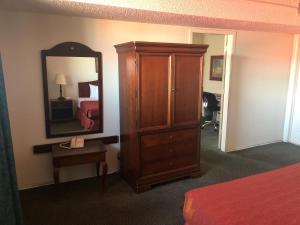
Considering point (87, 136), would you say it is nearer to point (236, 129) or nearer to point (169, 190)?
point (169, 190)

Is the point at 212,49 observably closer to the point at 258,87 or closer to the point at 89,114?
the point at 258,87

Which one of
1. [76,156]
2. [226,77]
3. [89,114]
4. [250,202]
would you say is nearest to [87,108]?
[89,114]

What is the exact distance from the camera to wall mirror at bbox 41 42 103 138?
117 inches

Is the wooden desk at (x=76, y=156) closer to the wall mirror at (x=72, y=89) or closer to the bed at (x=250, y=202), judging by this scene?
the wall mirror at (x=72, y=89)

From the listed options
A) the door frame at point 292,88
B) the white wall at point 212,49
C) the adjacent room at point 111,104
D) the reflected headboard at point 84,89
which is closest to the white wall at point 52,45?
the adjacent room at point 111,104

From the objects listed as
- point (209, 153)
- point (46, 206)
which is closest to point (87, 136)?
point (46, 206)

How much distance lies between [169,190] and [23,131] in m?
1.91

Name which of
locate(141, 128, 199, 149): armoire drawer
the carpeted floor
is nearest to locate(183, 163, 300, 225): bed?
the carpeted floor

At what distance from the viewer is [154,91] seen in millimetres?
2947

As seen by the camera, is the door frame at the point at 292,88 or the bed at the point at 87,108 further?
the door frame at the point at 292,88

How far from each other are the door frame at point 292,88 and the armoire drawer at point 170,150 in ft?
8.69

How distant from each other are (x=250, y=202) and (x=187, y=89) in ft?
5.70

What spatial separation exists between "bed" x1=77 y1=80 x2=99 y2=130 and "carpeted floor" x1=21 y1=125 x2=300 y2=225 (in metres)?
0.76

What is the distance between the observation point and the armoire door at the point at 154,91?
2.85m
